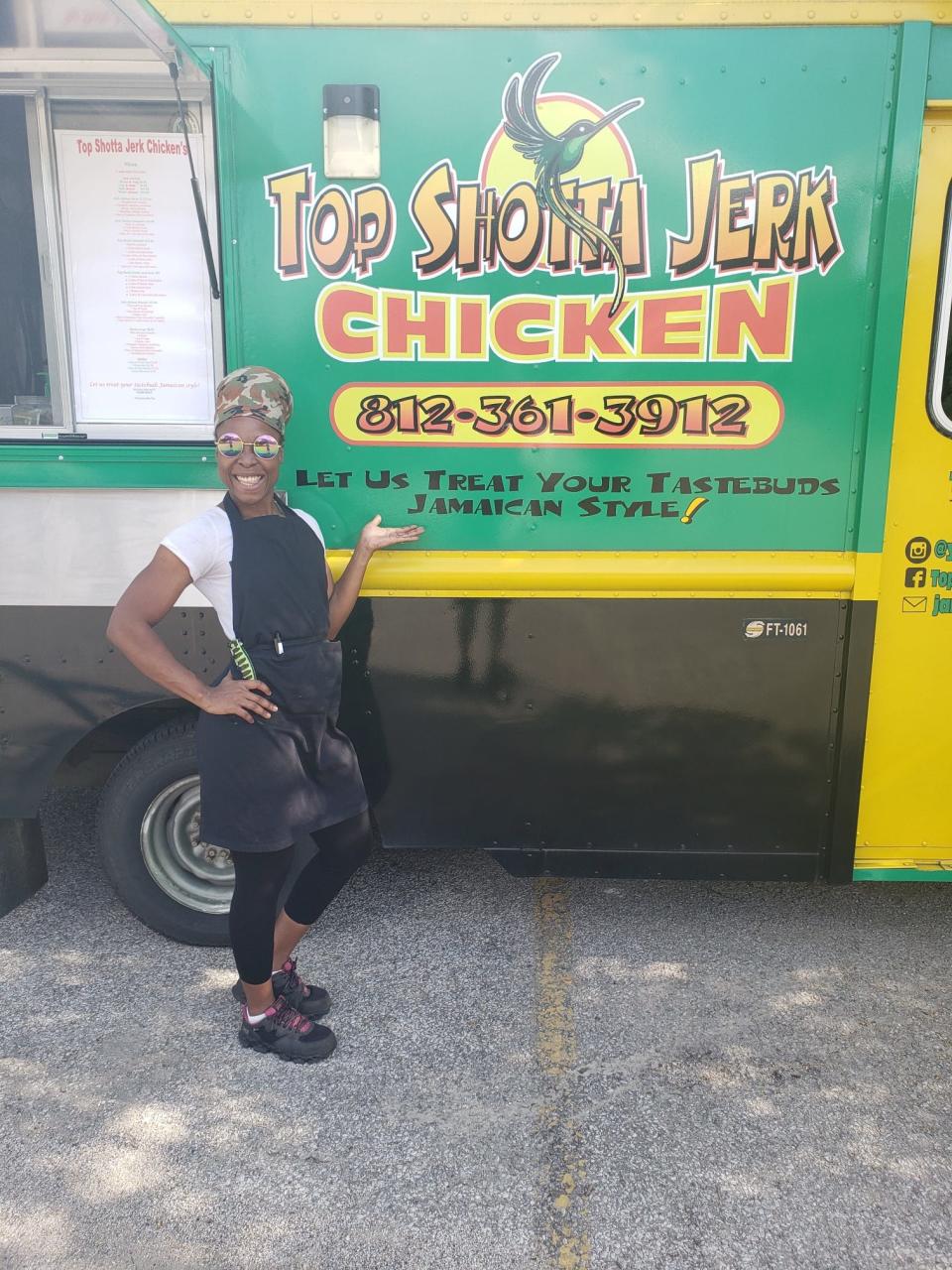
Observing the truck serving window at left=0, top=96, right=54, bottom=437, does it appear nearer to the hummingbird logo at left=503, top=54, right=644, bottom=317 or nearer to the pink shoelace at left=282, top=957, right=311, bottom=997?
the hummingbird logo at left=503, top=54, right=644, bottom=317

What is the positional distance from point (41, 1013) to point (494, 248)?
277 cm

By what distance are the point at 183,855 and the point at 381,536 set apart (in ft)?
4.61

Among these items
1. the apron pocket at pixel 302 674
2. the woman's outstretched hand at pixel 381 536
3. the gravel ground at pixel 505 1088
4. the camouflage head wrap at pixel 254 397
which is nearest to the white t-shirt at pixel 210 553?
the apron pocket at pixel 302 674

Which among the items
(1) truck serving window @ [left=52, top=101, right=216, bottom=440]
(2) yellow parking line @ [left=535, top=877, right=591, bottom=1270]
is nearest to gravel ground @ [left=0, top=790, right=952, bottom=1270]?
(2) yellow parking line @ [left=535, top=877, right=591, bottom=1270]

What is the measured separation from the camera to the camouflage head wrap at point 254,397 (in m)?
2.59

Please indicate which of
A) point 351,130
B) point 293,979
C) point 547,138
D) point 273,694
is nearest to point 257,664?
point 273,694

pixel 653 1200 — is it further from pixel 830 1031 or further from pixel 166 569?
pixel 166 569

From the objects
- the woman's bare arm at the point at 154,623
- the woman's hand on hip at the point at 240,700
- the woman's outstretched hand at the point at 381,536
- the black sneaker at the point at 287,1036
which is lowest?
the black sneaker at the point at 287,1036

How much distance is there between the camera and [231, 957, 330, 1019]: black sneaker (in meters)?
3.05

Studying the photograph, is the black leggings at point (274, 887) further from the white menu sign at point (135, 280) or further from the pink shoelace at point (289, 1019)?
the white menu sign at point (135, 280)

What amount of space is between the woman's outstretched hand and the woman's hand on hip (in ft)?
1.83

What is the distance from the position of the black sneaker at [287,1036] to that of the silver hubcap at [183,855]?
0.64 meters

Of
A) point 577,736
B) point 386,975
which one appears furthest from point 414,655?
point 386,975

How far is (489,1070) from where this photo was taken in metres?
2.82
